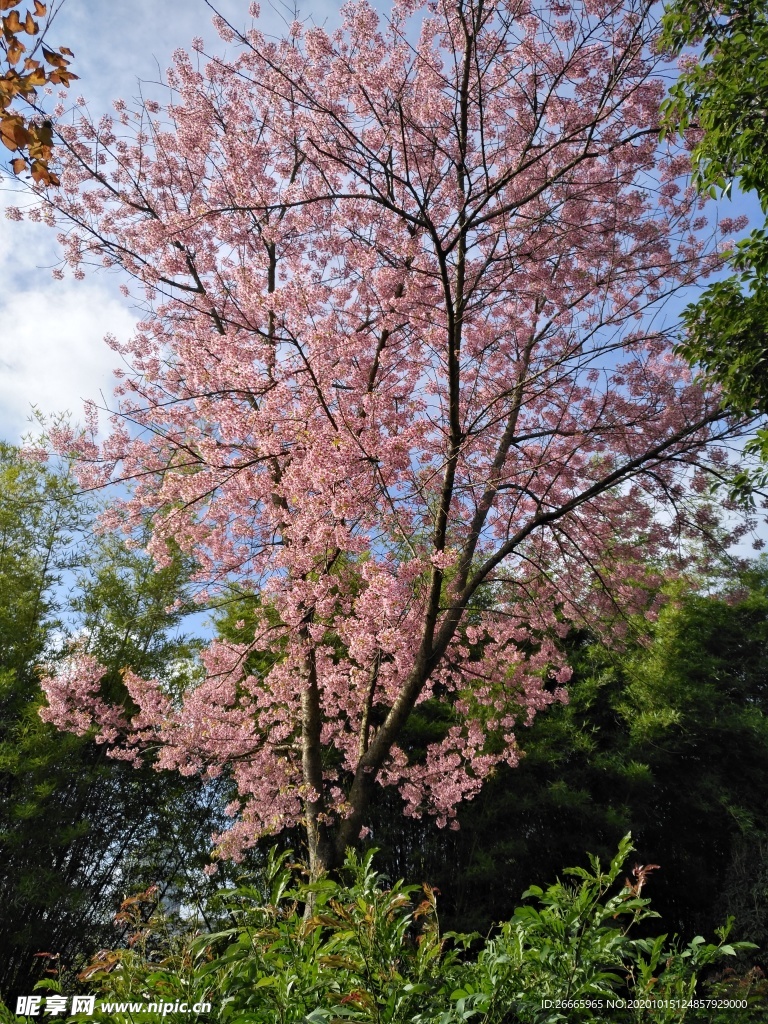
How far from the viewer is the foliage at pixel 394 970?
5.73 ft

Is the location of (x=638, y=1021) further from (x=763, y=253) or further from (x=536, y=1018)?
(x=763, y=253)

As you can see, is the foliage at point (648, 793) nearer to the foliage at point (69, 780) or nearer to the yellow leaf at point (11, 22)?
the foliage at point (69, 780)

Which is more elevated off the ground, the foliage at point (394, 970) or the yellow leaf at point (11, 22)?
the yellow leaf at point (11, 22)

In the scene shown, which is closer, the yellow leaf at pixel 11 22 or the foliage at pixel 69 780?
the yellow leaf at pixel 11 22

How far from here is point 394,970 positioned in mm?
1789

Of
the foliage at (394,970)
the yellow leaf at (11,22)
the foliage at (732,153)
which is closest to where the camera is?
the foliage at (394,970)

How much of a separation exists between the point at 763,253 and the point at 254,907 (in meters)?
4.29

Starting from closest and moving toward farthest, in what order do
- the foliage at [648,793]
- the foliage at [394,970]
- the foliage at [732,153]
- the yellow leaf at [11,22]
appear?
the foliage at [394,970]
the yellow leaf at [11,22]
the foliage at [732,153]
the foliage at [648,793]

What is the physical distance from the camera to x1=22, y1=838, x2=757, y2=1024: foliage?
175cm

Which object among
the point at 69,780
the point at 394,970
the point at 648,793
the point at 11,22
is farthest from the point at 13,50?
the point at 648,793

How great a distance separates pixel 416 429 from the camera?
14.9 ft

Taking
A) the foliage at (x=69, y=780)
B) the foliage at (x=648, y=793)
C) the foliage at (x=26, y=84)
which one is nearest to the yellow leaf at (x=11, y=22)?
the foliage at (x=26, y=84)

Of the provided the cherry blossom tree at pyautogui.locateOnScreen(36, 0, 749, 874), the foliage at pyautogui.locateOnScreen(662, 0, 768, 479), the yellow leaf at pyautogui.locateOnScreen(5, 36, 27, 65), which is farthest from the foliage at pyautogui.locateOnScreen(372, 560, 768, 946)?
the yellow leaf at pyautogui.locateOnScreen(5, 36, 27, 65)

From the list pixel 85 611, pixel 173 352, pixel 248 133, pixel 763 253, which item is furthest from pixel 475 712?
pixel 248 133
